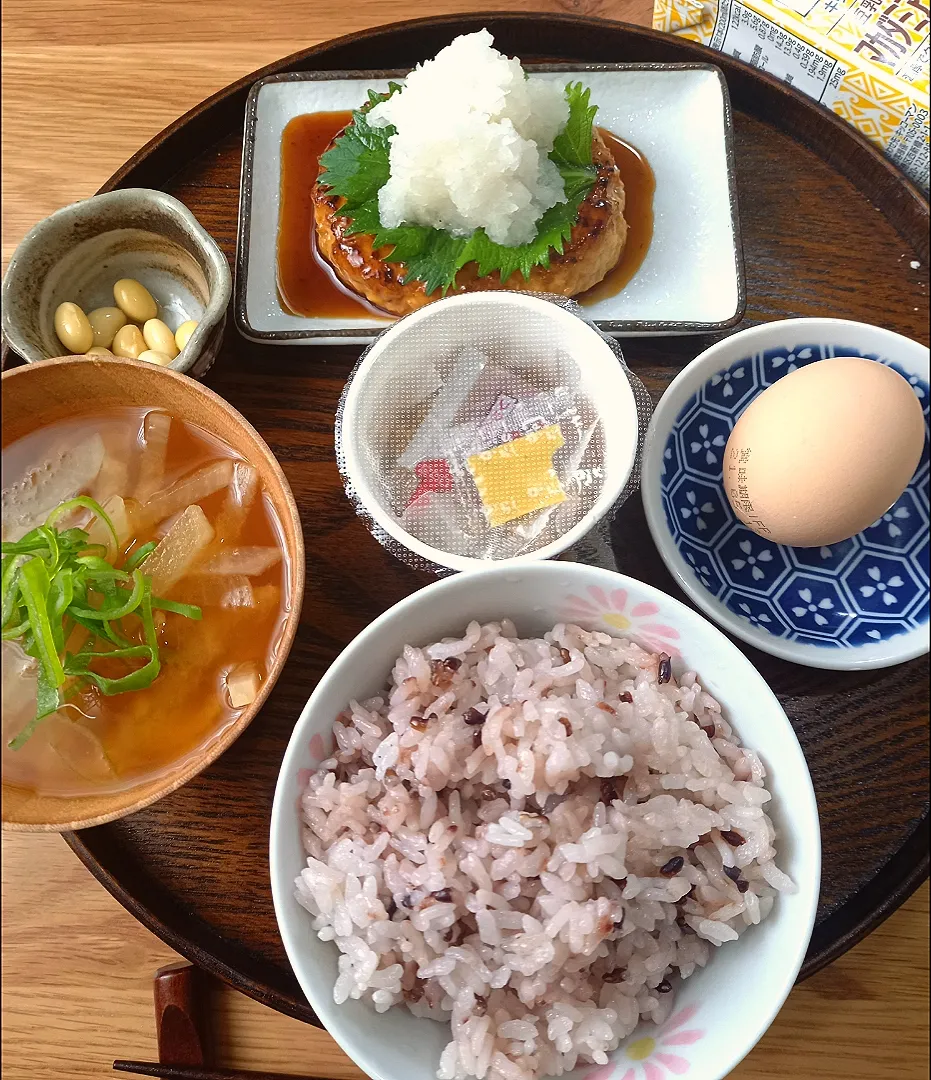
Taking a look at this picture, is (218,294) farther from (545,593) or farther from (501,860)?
(501,860)

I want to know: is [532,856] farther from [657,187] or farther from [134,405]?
[657,187]

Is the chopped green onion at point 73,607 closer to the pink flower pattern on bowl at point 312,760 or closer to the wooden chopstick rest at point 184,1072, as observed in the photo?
the pink flower pattern on bowl at point 312,760

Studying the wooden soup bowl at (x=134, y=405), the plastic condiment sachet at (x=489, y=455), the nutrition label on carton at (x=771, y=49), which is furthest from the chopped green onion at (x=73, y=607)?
the nutrition label on carton at (x=771, y=49)

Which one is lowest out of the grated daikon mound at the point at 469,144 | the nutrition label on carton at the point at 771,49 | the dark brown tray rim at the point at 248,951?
the dark brown tray rim at the point at 248,951

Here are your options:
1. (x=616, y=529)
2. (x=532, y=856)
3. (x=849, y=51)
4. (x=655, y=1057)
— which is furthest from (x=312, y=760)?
(x=849, y=51)

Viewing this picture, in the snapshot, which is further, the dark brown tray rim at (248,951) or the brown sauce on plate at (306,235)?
the brown sauce on plate at (306,235)

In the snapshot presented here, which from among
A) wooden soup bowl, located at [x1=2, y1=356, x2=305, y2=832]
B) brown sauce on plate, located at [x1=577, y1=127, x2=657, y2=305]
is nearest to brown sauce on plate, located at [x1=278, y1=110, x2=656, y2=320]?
brown sauce on plate, located at [x1=577, y1=127, x2=657, y2=305]

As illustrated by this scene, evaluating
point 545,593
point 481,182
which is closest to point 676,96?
point 481,182
